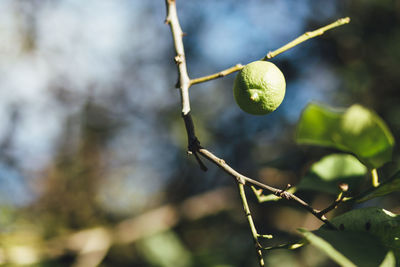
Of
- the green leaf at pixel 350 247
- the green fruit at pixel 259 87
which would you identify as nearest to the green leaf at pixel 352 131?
the green fruit at pixel 259 87

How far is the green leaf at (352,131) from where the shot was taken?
2.33 feet

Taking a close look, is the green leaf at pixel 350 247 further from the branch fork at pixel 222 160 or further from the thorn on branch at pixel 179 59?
the thorn on branch at pixel 179 59

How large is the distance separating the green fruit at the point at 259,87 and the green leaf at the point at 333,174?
308mm

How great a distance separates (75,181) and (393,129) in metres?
2.36

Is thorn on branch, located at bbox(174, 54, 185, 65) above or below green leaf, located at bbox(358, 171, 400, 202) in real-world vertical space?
above

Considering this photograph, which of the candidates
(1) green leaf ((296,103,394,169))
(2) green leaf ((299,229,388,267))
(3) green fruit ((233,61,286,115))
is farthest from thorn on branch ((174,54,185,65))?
(2) green leaf ((299,229,388,267))

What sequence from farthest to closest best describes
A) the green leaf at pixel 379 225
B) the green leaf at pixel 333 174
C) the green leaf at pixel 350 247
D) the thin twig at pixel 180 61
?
1. the green leaf at pixel 333 174
2. the thin twig at pixel 180 61
3. the green leaf at pixel 379 225
4. the green leaf at pixel 350 247

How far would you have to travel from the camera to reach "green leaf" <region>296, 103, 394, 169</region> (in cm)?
71

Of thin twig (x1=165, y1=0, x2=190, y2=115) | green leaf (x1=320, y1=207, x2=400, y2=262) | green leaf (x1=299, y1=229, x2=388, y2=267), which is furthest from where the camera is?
thin twig (x1=165, y1=0, x2=190, y2=115)

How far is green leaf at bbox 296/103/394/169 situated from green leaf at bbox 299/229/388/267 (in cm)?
23

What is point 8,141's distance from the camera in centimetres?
279

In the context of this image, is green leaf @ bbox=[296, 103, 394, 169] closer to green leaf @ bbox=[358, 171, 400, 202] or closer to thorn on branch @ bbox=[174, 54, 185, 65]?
green leaf @ bbox=[358, 171, 400, 202]

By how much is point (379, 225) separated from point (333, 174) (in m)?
0.38

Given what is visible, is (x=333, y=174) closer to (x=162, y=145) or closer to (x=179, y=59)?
(x=179, y=59)
